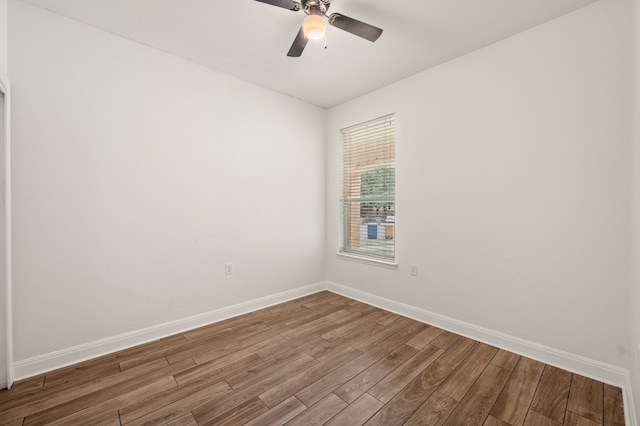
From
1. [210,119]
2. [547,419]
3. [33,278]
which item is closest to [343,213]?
[210,119]

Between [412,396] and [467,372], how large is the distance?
545mm

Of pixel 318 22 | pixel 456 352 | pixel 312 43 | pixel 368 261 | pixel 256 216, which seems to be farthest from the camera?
pixel 368 261

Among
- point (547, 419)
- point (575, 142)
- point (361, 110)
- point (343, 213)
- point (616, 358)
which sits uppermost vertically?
point (361, 110)

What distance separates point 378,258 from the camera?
342 cm

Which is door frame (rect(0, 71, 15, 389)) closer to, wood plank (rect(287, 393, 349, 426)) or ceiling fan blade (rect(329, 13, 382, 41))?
wood plank (rect(287, 393, 349, 426))

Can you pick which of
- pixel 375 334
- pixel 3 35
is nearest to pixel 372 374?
pixel 375 334

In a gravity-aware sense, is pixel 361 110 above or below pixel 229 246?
above

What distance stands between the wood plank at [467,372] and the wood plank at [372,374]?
0.35 meters

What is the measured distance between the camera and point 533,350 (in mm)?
2188

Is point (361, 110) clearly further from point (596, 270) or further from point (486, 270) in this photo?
point (596, 270)

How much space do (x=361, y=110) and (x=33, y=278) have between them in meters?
3.49

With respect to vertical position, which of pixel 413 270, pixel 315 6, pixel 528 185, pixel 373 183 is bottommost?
pixel 413 270

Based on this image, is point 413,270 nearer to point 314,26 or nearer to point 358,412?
point 358,412

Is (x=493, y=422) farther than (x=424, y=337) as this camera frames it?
No
